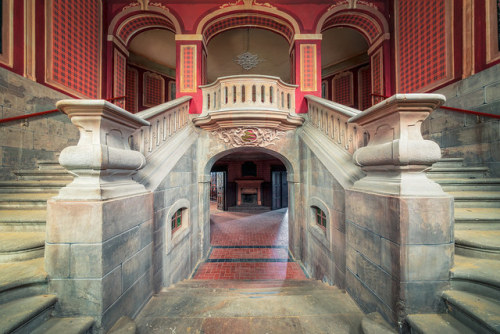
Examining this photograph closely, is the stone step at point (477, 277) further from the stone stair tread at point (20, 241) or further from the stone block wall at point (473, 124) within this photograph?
the stone stair tread at point (20, 241)

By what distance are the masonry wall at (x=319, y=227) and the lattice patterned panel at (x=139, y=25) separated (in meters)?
5.87

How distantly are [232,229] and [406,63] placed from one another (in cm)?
769

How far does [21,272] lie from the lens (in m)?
1.53

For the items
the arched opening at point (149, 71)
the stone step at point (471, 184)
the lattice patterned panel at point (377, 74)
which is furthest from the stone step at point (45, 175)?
the lattice patterned panel at point (377, 74)

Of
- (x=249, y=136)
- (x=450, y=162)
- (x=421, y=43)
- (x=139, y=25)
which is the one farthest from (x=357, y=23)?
(x=139, y=25)

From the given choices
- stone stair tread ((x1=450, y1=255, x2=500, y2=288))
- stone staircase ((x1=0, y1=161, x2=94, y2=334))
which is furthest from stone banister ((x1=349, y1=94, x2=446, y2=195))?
stone staircase ((x1=0, y1=161, x2=94, y2=334))

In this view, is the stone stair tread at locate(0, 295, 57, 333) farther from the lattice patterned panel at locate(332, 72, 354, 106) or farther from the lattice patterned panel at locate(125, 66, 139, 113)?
the lattice patterned panel at locate(332, 72, 354, 106)

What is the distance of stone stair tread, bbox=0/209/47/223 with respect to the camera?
2012 mm

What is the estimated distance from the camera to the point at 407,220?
1.53 metres

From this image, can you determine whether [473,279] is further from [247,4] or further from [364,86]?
[364,86]

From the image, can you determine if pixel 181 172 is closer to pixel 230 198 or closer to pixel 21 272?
pixel 21 272

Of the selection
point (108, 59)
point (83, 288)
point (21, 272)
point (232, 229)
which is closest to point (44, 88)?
point (108, 59)

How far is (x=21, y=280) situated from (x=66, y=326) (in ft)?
1.57

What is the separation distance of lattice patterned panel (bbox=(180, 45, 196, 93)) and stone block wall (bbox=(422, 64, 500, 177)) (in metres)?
6.14
